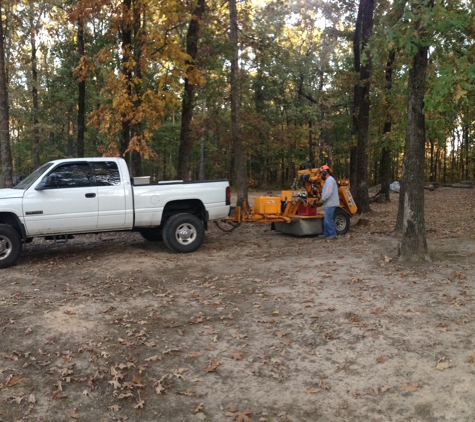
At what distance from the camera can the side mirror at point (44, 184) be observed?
8.94 m

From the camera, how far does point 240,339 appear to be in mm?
5371

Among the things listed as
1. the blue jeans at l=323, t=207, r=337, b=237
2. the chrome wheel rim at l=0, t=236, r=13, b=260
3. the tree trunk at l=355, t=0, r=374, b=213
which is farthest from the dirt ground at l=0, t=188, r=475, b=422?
the tree trunk at l=355, t=0, r=374, b=213

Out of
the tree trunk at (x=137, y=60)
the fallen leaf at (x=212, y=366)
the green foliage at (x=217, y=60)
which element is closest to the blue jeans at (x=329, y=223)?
the green foliage at (x=217, y=60)

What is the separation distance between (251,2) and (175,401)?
725 inches

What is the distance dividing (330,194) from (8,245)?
751 cm

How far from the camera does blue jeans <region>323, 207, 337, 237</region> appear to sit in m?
11.9

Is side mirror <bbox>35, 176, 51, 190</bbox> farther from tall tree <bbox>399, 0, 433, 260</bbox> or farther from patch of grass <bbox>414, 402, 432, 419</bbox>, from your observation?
patch of grass <bbox>414, 402, 432, 419</bbox>

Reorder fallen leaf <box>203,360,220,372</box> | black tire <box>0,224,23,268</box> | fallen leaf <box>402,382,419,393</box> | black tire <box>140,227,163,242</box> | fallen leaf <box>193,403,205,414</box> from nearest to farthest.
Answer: fallen leaf <box>193,403,205,414</box> < fallen leaf <box>402,382,419,393</box> < fallen leaf <box>203,360,220,372</box> < black tire <box>0,224,23,268</box> < black tire <box>140,227,163,242</box>

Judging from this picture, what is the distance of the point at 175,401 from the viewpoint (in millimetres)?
4141

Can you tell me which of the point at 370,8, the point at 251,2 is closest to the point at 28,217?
the point at 370,8

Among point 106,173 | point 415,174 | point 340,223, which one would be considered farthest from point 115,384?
point 340,223

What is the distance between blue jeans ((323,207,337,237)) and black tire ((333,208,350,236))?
0.57 meters

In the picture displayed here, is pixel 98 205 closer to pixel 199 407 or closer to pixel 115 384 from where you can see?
pixel 115 384

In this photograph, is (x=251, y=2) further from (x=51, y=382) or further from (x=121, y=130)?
(x=51, y=382)
